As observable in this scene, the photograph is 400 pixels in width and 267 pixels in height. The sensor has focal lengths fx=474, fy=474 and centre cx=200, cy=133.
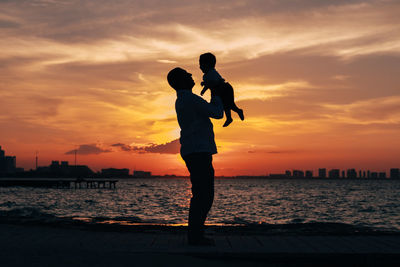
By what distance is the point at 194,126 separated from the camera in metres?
7.09

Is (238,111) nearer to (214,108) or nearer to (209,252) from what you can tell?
(214,108)

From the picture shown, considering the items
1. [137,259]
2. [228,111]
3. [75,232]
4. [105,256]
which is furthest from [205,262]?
[75,232]

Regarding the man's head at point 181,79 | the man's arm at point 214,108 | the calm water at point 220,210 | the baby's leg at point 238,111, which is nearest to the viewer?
the baby's leg at point 238,111

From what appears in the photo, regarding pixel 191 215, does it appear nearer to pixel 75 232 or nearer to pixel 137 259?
pixel 137 259

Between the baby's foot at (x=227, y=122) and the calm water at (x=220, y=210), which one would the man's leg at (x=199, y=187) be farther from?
the calm water at (x=220, y=210)

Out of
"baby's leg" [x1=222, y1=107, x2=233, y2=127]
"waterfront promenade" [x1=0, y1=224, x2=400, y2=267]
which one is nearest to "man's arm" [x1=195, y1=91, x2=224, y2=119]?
"baby's leg" [x1=222, y1=107, x2=233, y2=127]

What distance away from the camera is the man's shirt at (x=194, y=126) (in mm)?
7035

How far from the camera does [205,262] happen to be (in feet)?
19.6

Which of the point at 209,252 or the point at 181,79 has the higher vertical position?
the point at 181,79

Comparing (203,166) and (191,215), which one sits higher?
(203,166)

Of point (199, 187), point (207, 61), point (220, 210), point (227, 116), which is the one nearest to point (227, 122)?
point (227, 116)

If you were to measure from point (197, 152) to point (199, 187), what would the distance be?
0.54 m

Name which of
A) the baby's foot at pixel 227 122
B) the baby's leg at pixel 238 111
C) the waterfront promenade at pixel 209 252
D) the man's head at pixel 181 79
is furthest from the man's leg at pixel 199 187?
the man's head at pixel 181 79

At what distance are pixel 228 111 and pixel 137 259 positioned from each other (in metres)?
2.36
